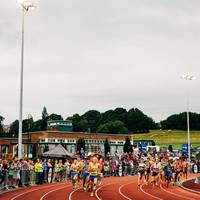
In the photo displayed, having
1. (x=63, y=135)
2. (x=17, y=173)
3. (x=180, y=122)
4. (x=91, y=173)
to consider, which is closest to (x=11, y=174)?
(x=17, y=173)

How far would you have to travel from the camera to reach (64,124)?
10825cm

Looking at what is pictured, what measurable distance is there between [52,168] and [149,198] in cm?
1276

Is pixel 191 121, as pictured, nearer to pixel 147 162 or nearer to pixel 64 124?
pixel 64 124

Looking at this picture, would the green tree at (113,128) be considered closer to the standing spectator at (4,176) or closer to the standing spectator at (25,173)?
the standing spectator at (25,173)

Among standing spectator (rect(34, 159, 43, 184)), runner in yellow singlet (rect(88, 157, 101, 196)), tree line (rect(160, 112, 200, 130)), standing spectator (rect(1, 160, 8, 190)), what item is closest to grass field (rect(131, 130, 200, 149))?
tree line (rect(160, 112, 200, 130))

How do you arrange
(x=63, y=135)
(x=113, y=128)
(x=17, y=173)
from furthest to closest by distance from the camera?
1. (x=113, y=128)
2. (x=63, y=135)
3. (x=17, y=173)

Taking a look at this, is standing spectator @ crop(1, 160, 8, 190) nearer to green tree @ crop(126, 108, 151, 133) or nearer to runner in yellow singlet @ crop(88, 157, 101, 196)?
runner in yellow singlet @ crop(88, 157, 101, 196)

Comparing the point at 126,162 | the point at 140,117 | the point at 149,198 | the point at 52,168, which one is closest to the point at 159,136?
the point at 140,117

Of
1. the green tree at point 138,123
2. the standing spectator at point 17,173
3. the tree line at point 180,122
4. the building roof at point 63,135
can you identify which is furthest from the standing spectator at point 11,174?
the tree line at point 180,122

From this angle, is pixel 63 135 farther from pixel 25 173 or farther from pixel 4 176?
pixel 4 176

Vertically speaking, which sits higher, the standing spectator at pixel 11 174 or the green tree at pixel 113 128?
the green tree at pixel 113 128

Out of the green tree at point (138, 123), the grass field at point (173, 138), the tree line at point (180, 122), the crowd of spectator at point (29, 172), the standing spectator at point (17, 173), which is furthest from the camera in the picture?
the tree line at point (180, 122)

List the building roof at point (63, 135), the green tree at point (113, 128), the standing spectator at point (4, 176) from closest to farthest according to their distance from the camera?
the standing spectator at point (4, 176)
the building roof at point (63, 135)
the green tree at point (113, 128)

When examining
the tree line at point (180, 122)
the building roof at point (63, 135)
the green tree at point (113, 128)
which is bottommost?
the building roof at point (63, 135)
